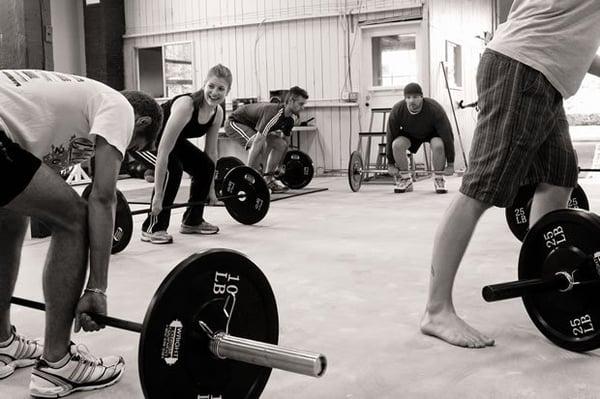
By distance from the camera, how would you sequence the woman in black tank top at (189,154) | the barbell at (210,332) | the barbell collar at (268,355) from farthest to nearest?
the woman in black tank top at (189,154), the barbell at (210,332), the barbell collar at (268,355)

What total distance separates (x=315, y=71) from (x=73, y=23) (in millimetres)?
3717

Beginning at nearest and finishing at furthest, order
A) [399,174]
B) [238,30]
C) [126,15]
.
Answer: [399,174] < [238,30] < [126,15]

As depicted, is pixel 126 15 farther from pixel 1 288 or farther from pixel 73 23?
pixel 1 288

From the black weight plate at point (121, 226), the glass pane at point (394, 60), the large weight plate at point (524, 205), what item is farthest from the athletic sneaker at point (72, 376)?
the glass pane at point (394, 60)

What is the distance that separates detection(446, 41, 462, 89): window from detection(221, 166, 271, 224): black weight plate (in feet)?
16.5

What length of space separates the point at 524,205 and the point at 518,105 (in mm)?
1316

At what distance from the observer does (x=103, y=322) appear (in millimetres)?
1428

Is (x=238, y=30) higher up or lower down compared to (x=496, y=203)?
higher up

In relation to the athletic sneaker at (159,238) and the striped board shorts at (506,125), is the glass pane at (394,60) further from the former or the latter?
the striped board shorts at (506,125)

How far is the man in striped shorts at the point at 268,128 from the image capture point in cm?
605

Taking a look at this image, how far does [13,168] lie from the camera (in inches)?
53.4

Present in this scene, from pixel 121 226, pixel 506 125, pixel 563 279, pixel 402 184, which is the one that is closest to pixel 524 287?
pixel 563 279

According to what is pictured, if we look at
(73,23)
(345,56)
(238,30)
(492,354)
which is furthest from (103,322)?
(73,23)

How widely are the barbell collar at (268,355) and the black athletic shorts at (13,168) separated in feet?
1.70
